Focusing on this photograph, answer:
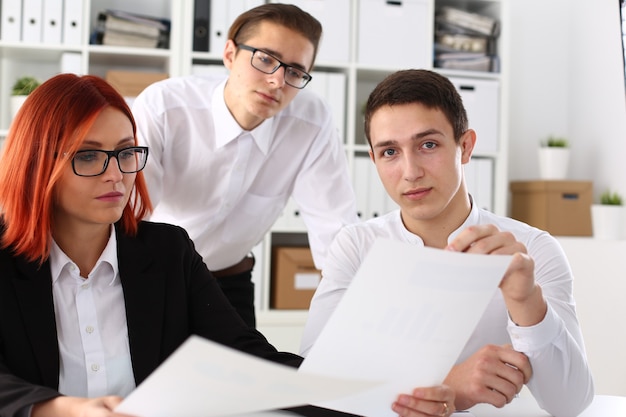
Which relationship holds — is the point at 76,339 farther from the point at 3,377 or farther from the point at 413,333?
the point at 413,333

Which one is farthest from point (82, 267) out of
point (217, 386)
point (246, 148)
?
point (246, 148)

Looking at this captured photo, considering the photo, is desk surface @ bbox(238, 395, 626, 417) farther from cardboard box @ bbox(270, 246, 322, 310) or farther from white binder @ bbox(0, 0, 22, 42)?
white binder @ bbox(0, 0, 22, 42)

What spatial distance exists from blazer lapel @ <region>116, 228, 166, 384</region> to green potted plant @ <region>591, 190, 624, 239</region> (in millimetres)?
2615

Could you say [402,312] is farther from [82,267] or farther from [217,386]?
[82,267]

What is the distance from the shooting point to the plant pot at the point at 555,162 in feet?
12.2

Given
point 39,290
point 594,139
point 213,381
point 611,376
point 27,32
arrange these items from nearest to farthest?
point 213,381
point 39,290
point 611,376
point 27,32
point 594,139

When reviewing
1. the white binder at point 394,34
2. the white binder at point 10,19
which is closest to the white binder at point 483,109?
the white binder at point 394,34

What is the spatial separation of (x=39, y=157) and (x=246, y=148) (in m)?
0.89

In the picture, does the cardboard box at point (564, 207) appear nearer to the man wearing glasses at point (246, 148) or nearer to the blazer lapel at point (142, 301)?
the man wearing glasses at point (246, 148)

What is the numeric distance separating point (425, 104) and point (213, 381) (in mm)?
883

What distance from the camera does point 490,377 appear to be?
1100mm

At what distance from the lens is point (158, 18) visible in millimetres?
3486

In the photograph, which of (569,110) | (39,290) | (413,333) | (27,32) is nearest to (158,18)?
(27,32)

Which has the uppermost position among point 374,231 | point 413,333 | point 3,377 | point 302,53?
point 302,53
